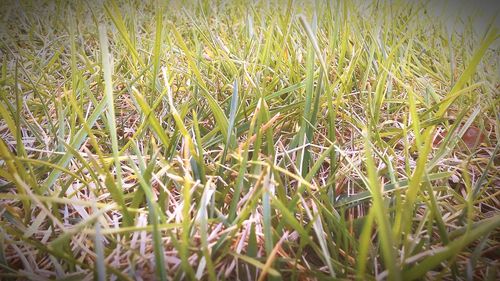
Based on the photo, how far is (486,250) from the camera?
0.38 metres

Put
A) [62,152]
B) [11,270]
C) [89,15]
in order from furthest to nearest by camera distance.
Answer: [89,15]
[62,152]
[11,270]

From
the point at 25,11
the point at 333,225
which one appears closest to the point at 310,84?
the point at 333,225

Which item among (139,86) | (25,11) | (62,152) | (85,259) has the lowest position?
(85,259)

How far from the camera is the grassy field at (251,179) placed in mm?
343

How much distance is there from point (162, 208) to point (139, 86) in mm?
432

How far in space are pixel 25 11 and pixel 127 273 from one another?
1.42 metres

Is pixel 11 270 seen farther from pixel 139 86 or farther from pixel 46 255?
pixel 139 86

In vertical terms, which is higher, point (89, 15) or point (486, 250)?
point (89, 15)

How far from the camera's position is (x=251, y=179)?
1.46ft

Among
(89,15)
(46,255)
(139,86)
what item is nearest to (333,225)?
(46,255)

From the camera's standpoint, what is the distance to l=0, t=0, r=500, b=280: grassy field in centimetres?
34

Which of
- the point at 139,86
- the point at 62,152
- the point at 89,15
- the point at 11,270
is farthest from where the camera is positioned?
the point at 89,15

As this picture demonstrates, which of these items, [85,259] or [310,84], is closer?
[85,259]

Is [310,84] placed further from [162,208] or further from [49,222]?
[49,222]
